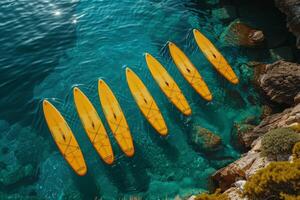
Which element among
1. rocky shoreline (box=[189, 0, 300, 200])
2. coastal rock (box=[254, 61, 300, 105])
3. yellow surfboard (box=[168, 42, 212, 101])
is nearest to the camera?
rocky shoreline (box=[189, 0, 300, 200])

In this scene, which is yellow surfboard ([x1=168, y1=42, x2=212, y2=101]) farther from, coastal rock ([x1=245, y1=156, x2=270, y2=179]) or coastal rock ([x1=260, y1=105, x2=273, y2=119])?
coastal rock ([x1=245, y1=156, x2=270, y2=179])

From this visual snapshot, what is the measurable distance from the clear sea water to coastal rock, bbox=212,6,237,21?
52 centimetres

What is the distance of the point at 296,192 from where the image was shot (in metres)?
8.36

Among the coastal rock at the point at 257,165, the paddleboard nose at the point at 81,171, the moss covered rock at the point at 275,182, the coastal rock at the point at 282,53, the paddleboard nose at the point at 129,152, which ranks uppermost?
the moss covered rock at the point at 275,182

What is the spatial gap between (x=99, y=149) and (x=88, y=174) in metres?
1.04

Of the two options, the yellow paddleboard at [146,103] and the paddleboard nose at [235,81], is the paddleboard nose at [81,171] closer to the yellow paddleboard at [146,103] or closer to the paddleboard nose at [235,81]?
the yellow paddleboard at [146,103]

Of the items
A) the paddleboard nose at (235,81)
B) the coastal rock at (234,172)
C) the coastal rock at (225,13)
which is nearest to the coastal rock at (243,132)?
the coastal rock at (234,172)

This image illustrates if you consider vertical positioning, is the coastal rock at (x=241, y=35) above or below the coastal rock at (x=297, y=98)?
above

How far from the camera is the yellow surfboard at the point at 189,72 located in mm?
15964

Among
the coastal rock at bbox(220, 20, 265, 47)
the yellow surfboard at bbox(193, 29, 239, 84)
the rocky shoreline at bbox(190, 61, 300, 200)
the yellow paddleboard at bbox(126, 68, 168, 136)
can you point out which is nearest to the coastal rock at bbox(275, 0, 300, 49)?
the coastal rock at bbox(220, 20, 265, 47)

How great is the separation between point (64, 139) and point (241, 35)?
10568mm

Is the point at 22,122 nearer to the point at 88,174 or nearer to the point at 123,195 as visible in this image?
the point at 88,174

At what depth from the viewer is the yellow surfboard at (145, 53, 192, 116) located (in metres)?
15.4

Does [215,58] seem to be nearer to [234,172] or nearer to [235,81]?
[235,81]
